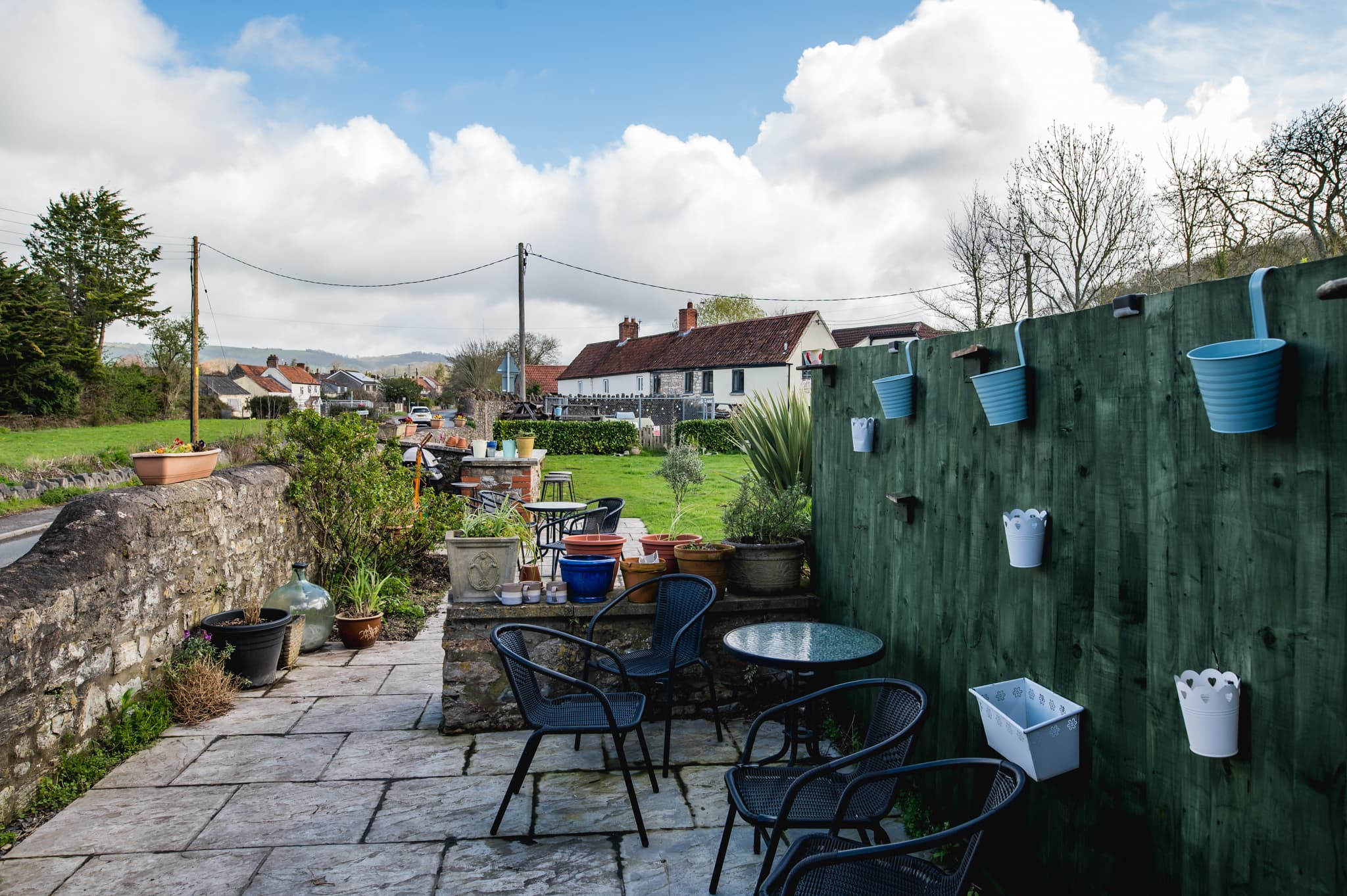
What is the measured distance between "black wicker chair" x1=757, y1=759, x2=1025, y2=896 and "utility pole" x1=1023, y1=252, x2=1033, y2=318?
1777 cm

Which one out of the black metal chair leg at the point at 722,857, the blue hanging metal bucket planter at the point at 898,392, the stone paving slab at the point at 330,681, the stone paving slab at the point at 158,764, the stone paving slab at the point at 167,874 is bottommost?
the stone paving slab at the point at 167,874

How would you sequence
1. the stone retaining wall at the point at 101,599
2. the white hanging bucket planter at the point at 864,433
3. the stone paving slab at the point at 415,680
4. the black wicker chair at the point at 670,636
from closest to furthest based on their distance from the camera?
the stone retaining wall at the point at 101,599 → the white hanging bucket planter at the point at 864,433 → the black wicker chair at the point at 670,636 → the stone paving slab at the point at 415,680

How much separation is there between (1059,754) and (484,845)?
2.06 metres

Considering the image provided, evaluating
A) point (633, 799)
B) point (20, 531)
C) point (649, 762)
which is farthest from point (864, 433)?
point (20, 531)

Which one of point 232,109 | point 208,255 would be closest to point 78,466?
point 208,255

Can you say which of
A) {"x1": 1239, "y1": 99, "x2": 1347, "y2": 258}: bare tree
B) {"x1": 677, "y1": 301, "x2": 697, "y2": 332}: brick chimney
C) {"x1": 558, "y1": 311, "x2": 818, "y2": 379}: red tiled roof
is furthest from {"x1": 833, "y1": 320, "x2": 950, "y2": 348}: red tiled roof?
{"x1": 1239, "y1": 99, "x2": 1347, "y2": 258}: bare tree

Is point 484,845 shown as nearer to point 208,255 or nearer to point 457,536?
point 457,536

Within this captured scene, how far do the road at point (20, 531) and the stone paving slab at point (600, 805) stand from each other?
836 centimetres

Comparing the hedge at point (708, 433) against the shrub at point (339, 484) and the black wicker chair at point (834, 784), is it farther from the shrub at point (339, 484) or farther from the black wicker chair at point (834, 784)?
the black wicker chair at point (834, 784)

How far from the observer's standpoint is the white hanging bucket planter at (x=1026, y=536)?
2232 millimetres

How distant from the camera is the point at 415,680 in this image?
16.1 ft

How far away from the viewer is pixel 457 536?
4.35 meters

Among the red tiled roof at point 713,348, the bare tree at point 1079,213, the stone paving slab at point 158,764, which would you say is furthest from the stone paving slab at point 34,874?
the red tiled roof at point 713,348

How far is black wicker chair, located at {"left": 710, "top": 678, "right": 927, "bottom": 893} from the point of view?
2.20 meters
